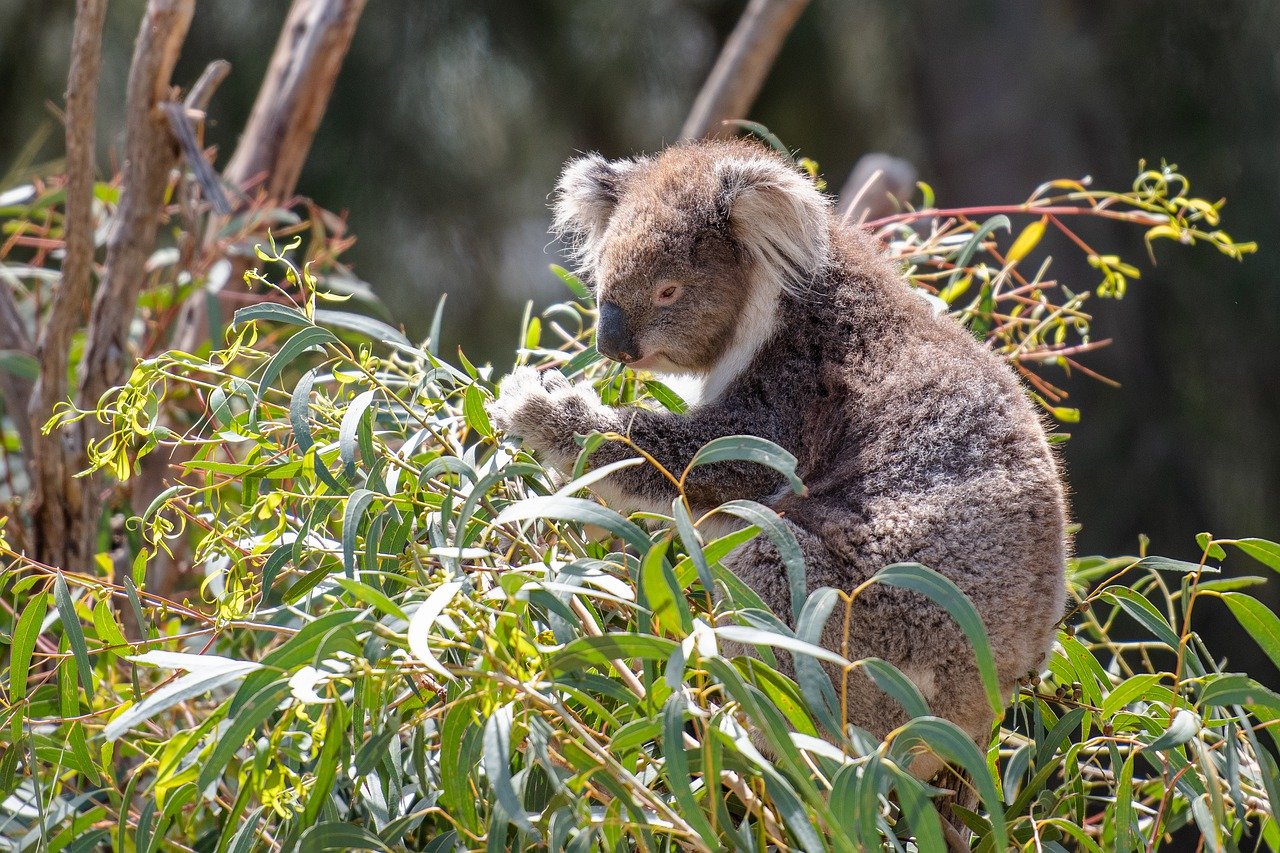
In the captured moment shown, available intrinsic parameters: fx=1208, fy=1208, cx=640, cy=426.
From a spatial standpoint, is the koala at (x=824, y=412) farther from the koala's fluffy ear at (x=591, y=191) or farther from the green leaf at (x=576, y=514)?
the green leaf at (x=576, y=514)

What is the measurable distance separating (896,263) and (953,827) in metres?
0.97

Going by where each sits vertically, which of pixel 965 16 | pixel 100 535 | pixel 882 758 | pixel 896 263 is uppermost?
pixel 965 16

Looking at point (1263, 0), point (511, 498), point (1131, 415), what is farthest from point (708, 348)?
point (1263, 0)

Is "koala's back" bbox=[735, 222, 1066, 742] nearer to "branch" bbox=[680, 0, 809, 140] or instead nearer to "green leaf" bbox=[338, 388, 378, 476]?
"green leaf" bbox=[338, 388, 378, 476]

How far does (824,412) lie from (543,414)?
459 millimetres

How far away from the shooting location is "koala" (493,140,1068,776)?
1.65 m

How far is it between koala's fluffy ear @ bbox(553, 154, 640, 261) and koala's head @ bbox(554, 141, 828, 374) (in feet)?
0.33

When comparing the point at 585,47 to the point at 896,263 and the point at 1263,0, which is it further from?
the point at 896,263

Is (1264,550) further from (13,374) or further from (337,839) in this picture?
(13,374)

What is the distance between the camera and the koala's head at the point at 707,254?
197cm

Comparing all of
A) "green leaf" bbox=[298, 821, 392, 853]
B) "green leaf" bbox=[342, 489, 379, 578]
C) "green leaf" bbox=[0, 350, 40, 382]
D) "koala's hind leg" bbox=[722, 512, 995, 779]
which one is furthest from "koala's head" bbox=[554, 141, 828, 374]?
"green leaf" bbox=[0, 350, 40, 382]

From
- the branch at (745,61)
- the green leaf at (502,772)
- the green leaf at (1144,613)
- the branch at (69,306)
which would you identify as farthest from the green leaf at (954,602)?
the branch at (745,61)

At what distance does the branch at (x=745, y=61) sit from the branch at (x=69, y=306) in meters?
1.90

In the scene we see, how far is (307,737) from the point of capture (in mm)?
1624
